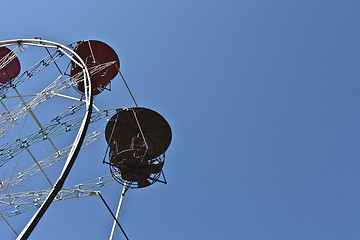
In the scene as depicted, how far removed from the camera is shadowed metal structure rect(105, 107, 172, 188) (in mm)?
21781

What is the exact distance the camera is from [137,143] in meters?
22.7

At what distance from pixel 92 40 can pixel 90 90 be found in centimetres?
912

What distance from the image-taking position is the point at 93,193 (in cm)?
2223

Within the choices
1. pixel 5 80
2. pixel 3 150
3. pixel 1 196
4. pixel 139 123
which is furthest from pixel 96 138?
pixel 5 80

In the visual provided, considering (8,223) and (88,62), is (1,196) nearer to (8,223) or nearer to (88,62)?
(8,223)

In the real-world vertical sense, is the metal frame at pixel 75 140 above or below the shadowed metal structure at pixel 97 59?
below

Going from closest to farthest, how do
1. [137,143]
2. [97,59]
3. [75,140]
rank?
[75,140]
[137,143]
[97,59]

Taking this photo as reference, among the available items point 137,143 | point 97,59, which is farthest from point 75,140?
point 97,59

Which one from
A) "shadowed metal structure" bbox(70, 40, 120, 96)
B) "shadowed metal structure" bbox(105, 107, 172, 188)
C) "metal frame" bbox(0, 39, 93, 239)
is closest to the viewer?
"metal frame" bbox(0, 39, 93, 239)

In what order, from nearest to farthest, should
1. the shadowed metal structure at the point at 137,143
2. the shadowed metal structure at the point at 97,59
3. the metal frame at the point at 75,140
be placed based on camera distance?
the metal frame at the point at 75,140 → the shadowed metal structure at the point at 137,143 → the shadowed metal structure at the point at 97,59

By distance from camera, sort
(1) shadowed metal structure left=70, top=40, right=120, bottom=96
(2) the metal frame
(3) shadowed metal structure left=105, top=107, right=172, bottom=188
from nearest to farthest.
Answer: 1. (2) the metal frame
2. (3) shadowed metal structure left=105, top=107, right=172, bottom=188
3. (1) shadowed metal structure left=70, top=40, right=120, bottom=96

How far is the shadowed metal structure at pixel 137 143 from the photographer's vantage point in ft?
71.5

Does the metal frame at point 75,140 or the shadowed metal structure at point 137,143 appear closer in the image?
the metal frame at point 75,140

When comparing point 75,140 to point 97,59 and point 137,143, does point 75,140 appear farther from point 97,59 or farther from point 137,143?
point 97,59
